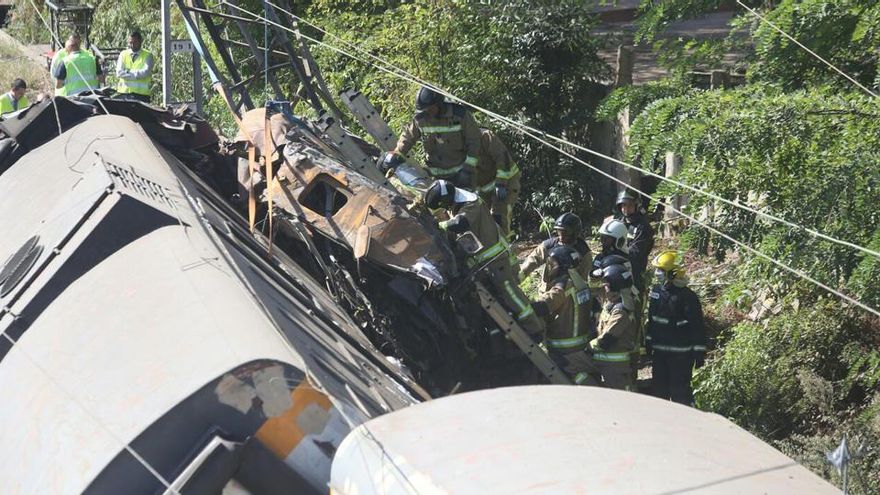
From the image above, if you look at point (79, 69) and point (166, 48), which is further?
point (79, 69)

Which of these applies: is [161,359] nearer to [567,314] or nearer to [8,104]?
[567,314]

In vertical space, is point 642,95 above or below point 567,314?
above

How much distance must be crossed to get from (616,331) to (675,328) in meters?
0.51

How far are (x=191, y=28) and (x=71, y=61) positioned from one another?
2420mm

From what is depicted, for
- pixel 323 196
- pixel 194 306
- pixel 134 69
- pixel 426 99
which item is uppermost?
pixel 194 306

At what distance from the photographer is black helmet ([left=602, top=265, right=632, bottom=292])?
27.7 ft

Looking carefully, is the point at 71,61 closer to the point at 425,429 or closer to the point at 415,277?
the point at 415,277

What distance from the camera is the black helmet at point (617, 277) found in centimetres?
843

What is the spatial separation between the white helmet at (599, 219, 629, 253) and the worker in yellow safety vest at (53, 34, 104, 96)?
267 inches

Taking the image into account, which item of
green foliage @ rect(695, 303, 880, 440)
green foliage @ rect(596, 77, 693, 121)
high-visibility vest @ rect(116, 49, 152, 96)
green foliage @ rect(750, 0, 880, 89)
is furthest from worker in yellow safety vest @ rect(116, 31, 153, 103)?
green foliage @ rect(695, 303, 880, 440)

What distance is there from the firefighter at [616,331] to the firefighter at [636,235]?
1420mm

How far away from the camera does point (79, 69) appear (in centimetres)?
1356

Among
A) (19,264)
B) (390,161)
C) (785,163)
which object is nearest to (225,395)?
(19,264)

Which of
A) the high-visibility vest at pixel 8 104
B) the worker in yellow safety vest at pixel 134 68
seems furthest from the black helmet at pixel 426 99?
the high-visibility vest at pixel 8 104
